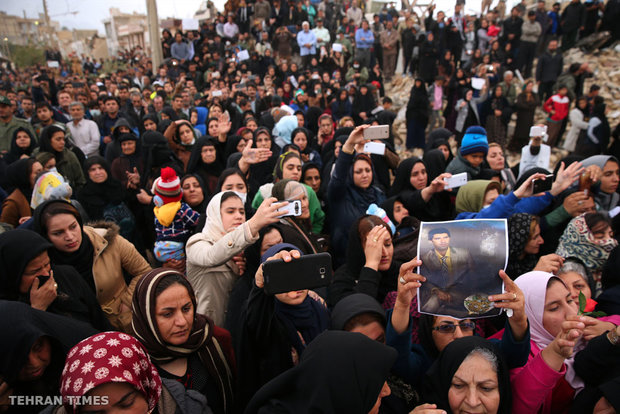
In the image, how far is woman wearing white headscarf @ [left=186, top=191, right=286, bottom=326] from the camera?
2.28m

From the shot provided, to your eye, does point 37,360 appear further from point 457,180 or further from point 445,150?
point 445,150

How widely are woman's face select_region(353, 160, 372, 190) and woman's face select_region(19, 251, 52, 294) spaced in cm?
259

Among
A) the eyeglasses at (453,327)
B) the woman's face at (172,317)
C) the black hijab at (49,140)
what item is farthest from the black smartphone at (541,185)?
the black hijab at (49,140)

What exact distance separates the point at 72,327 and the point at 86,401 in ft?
2.36

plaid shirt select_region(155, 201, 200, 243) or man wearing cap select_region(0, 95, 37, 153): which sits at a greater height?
man wearing cap select_region(0, 95, 37, 153)

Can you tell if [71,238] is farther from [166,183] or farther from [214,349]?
[214,349]

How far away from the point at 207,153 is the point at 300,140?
1.41m

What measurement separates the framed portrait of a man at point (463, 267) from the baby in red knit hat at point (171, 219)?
2.26m

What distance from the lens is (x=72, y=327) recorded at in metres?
1.91

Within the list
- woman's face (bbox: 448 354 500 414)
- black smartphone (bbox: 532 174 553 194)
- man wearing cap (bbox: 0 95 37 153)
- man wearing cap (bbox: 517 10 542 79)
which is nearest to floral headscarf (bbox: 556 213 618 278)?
black smartphone (bbox: 532 174 553 194)

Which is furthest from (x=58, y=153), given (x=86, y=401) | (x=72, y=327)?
(x=86, y=401)

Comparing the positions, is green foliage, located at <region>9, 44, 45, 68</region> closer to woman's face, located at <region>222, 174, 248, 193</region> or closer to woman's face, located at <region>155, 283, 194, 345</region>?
woman's face, located at <region>222, 174, 248, 193</region>

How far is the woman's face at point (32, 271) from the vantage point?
6.63 ft

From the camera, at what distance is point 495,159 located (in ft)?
14.5
